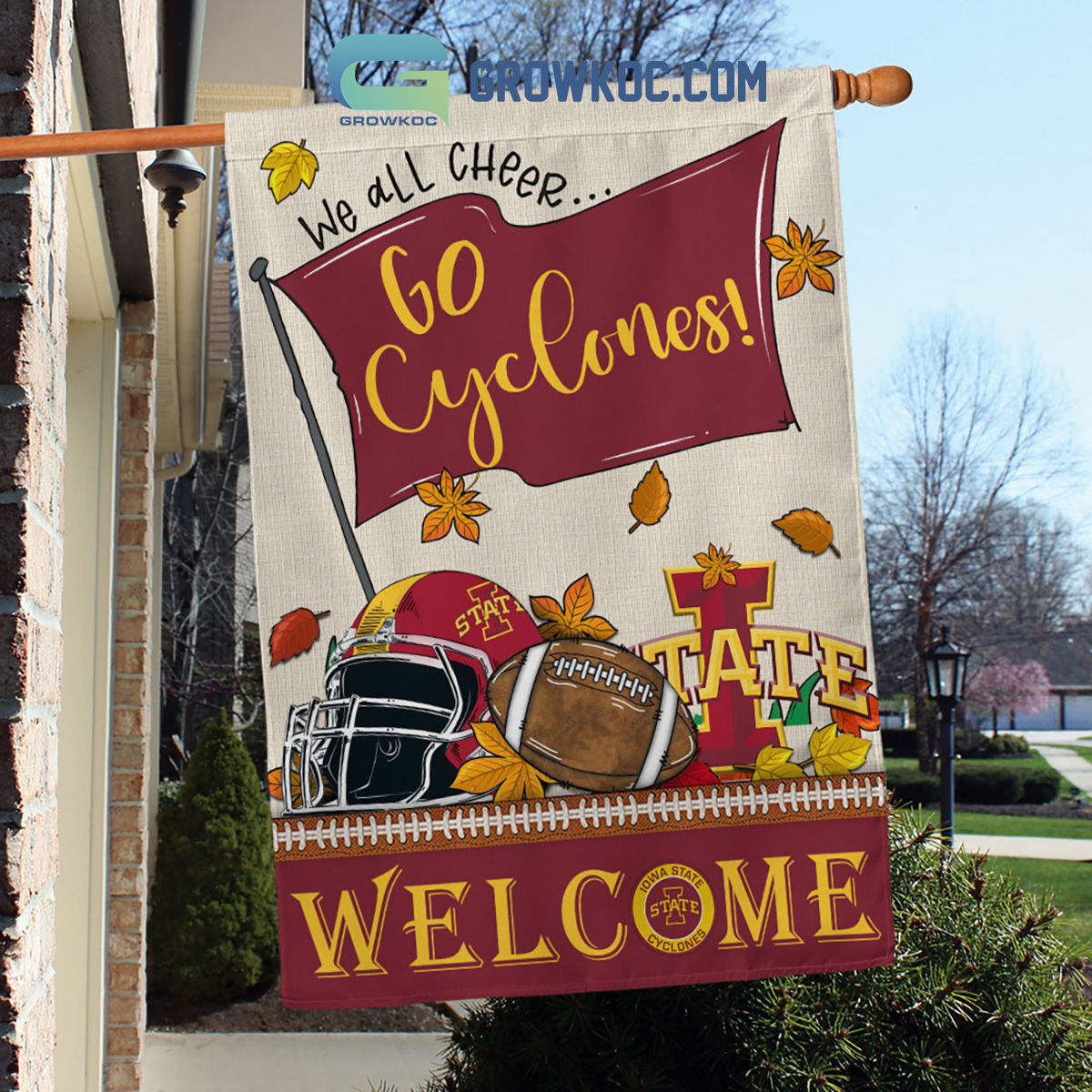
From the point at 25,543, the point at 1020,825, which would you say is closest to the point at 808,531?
the point at 25,543

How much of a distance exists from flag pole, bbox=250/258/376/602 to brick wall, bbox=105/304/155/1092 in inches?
65.3

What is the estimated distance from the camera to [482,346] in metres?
1.90

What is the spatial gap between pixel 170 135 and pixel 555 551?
0.91 meters

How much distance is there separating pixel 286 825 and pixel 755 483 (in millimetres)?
1036

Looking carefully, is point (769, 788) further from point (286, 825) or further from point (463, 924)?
point (286, 825)

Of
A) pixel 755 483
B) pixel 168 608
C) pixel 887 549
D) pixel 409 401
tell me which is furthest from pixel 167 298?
pixel 887 549

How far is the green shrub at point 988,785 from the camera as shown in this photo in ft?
60.8

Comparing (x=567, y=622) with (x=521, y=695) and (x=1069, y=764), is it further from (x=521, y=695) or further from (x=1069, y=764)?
(x=1069, y=764)

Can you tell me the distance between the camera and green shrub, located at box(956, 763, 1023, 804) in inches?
730

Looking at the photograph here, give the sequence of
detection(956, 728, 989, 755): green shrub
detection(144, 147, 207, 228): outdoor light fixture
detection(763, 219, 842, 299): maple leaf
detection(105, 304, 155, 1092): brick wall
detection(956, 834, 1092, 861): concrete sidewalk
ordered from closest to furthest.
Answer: detection(763, 219, 842, 299): maple leaf → detection(144, 147, 207, 228): outdoor light fixture → detection(105, 304, 155, 1092): brick wall → detection(956, 834, 1092, 861): concrete sidewalk → detection(956, 728, 989, 755): green shrub

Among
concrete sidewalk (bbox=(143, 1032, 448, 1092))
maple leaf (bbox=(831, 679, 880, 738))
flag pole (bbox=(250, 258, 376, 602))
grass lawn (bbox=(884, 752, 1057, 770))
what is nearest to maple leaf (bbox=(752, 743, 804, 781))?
maple leaf (bbox=(831, 679, 880, 738))

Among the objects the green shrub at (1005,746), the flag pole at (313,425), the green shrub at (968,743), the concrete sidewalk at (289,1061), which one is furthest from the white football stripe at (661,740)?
the green shrub at (1005,746)
